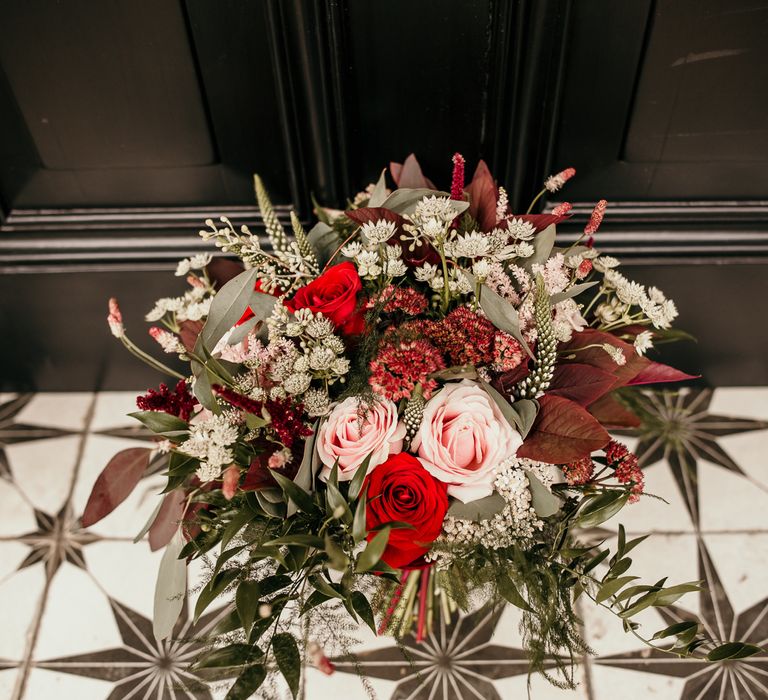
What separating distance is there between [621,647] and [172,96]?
1.15m

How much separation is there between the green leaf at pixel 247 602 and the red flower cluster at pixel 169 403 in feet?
0.61

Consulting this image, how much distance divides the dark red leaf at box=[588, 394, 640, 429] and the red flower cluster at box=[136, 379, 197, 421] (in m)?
0.47

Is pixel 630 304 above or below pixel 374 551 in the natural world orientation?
above

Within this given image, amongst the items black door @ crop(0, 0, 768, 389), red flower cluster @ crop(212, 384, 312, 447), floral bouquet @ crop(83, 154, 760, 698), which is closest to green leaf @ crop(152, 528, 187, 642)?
floral bouquet @ crop(83, 154, 760, 698)

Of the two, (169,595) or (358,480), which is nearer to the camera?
(358,480)

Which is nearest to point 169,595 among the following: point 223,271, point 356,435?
point 356,435

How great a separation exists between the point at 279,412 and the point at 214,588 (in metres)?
0.19

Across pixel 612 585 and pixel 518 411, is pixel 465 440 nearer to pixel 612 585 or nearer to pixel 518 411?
pixel 518 411

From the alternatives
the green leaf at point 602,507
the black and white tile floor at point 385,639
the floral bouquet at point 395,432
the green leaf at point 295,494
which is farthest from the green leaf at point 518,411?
the black and white tile floor at point 385,639

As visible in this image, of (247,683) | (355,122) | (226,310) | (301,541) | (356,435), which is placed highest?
(355,122)

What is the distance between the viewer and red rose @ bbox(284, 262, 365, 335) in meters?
0.71

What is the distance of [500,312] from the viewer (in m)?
0.69

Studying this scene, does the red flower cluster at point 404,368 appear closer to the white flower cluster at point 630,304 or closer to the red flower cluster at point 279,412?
the red flower cluster at point 279,412

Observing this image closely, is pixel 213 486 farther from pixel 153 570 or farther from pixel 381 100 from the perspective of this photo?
pixel 381 100
